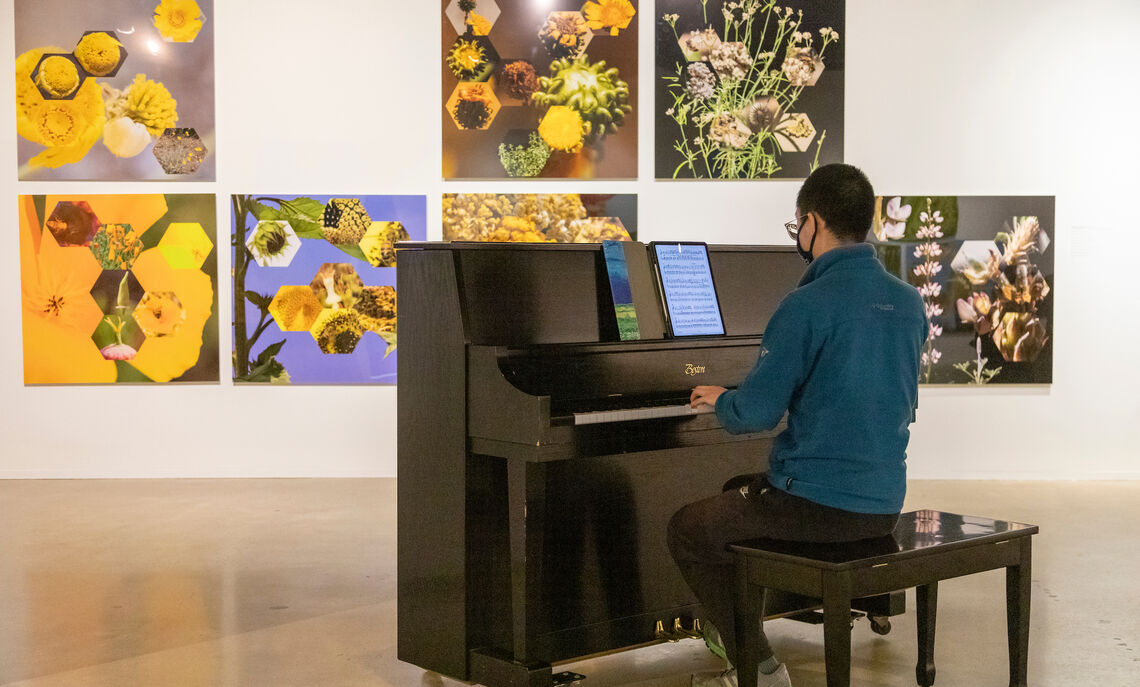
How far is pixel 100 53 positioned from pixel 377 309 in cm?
220

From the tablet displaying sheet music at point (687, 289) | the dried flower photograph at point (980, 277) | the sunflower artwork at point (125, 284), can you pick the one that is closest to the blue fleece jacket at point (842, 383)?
the tablet displaying sheet music at point (687, 289)

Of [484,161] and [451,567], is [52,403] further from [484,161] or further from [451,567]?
[451,567]

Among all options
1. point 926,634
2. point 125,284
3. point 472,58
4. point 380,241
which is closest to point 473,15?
point 472,58

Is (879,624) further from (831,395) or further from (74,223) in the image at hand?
(74,223)

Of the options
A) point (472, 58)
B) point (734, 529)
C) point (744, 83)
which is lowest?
point (734, 529)

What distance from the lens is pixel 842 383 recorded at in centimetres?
264

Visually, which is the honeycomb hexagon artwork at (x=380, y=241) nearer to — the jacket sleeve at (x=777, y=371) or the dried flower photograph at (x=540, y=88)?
the dried flower photograph at (x=540, y=88)

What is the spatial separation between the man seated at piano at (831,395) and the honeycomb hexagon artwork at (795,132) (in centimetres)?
381

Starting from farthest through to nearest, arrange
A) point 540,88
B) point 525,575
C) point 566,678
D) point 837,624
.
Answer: point 540,88, point 566,678, point 525,575, point 837,624

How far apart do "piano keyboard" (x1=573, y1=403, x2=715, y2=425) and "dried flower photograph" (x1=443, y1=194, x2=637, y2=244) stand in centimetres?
348

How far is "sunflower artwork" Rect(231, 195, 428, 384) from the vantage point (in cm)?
649

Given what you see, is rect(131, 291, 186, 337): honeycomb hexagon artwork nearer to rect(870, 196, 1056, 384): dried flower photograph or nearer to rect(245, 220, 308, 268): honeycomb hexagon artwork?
rect(245, 220, 308, 268): honeycomb hexagon artwork

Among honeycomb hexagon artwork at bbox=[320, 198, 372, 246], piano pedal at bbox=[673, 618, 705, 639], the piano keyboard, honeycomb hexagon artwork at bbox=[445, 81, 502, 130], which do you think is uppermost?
honeycomb hexagon artwork at bbox=[445, 81, 502, 130]

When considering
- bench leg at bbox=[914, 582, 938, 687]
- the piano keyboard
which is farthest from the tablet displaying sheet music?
bench leg at bbox=[914, 582, 938, 687]
